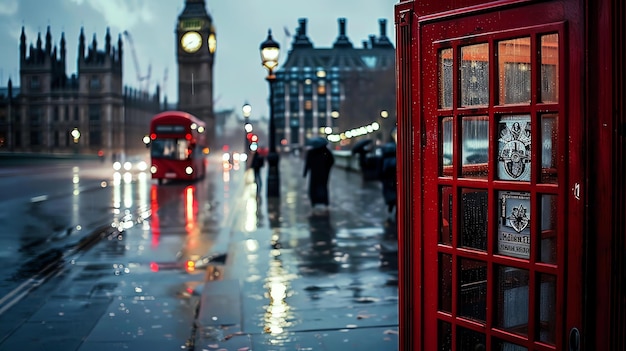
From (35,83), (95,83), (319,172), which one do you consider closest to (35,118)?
(35,83)

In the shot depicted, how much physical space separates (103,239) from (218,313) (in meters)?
8.16

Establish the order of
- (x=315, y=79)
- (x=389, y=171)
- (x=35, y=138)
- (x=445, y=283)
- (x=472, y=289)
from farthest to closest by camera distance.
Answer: (x=315, y=79)
(x=35, y=138)
(x=389, y=171)
(x=445, y=283)
(x=472, y=289)

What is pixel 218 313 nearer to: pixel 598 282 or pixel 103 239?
pixel 598 282

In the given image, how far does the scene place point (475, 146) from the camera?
13.4ft

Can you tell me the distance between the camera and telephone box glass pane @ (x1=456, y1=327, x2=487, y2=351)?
418 centimetres

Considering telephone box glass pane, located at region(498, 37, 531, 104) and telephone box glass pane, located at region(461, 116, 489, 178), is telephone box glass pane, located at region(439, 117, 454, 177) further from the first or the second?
telephone box glass pane, located at region(498, 37, 531, 104)

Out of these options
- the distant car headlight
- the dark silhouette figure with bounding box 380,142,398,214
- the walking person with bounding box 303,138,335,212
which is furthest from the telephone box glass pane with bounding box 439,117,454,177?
the distant car headlight

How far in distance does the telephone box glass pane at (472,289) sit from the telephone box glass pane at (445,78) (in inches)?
31.6

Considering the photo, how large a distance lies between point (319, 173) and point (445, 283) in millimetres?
17601

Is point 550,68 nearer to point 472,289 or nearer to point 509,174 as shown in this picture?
point 509,174

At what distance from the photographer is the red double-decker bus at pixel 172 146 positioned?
41438mm

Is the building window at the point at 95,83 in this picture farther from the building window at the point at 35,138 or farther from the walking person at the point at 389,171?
the walking person at the point at 389,171

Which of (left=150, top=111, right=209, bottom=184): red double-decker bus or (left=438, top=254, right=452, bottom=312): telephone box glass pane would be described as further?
(left=150, top=111, right=209, bottom=184): red double-decker bus

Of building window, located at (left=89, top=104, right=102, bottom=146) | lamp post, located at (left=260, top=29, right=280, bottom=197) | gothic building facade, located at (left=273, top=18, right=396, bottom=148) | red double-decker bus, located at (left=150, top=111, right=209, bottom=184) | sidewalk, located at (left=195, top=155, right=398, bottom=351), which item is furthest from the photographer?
gothic building facade, located at (left=273, top=18, right=396, bottom=148)
